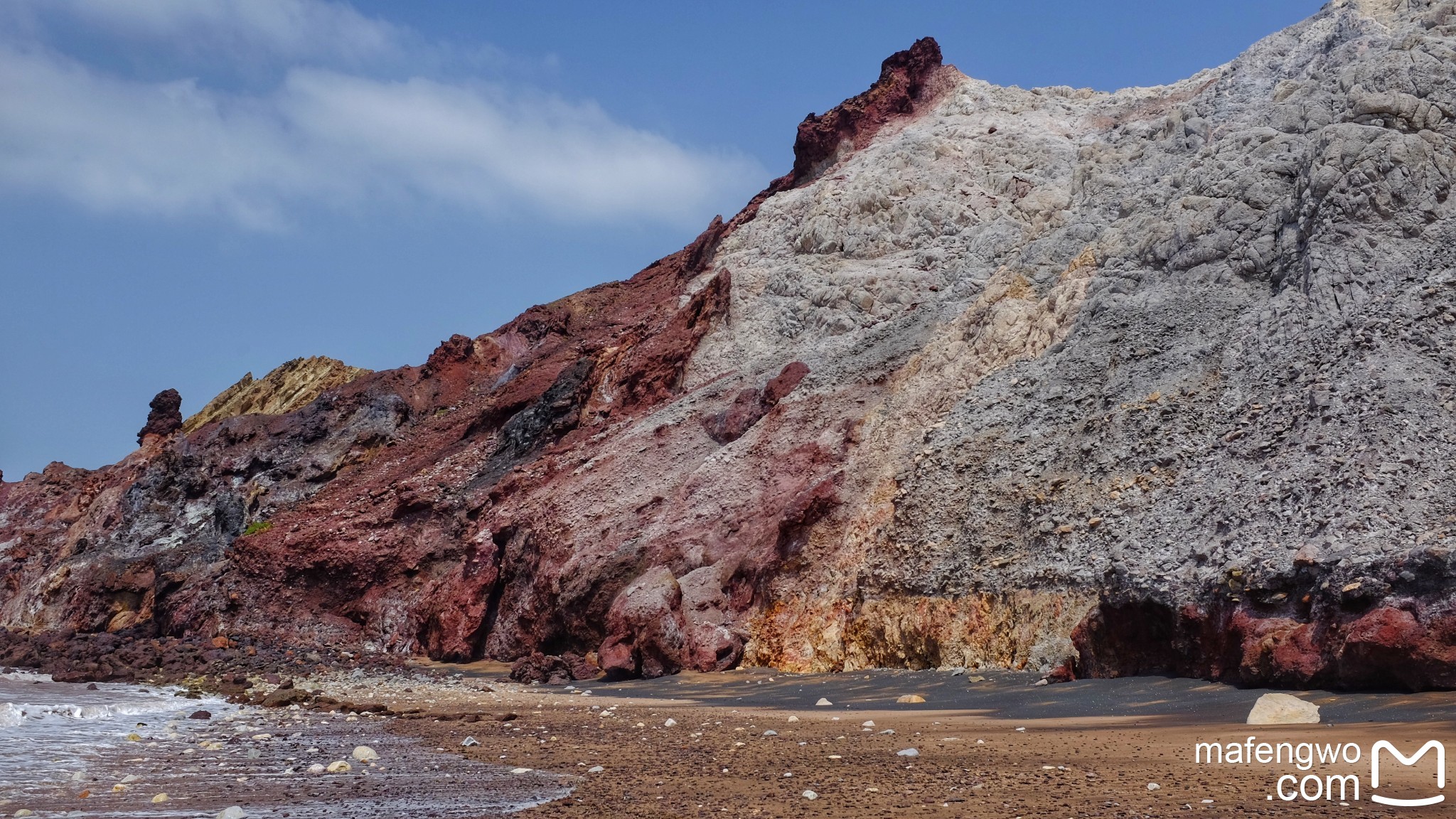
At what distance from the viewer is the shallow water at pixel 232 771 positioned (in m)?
7.69

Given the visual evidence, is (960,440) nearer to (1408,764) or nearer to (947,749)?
(947,749)

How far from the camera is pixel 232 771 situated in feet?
31.0

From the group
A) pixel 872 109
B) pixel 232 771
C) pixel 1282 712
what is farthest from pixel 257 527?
pixel 1282 712

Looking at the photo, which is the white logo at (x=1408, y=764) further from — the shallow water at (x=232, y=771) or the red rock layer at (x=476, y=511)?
the red rock layer at (x=476, y=511)

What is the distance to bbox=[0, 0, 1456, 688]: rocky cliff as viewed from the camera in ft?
43.3

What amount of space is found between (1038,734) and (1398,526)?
15.3 feet

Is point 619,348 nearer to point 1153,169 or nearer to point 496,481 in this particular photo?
point 496,481

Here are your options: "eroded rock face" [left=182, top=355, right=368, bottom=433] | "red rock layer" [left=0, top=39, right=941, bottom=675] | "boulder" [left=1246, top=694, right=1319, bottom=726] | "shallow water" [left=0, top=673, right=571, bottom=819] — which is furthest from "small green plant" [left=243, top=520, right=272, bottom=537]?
"boulder" [left=1246, top=694, right=1319, bottom=726]

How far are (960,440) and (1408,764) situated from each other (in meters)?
14.2

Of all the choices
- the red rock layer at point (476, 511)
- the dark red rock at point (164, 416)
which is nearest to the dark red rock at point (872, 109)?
the red rock layer at point (476, 511)

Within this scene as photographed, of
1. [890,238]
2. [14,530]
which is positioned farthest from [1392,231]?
[14,530]

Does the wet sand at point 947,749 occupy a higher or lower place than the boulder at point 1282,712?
lower

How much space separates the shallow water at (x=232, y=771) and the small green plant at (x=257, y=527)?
905 inches

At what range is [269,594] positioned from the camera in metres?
33.7
